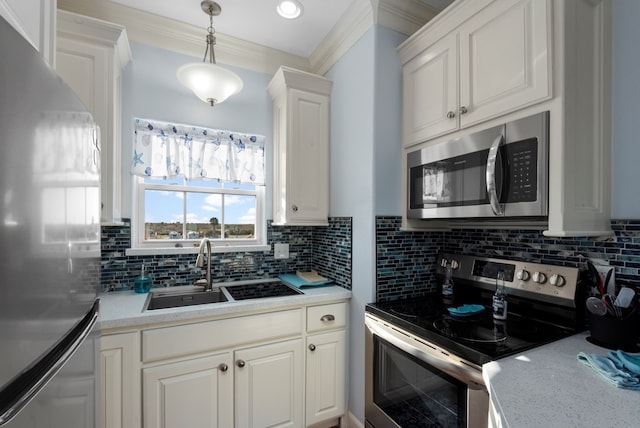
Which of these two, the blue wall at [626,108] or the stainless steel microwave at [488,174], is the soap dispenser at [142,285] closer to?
the stainless steel microwave at [488,174]

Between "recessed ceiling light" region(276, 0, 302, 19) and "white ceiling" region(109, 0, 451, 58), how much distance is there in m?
0.04

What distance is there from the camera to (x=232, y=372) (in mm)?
1590

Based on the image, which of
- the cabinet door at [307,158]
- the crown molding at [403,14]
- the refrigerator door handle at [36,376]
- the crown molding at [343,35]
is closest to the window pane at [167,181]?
the cabinet door at [307,158]

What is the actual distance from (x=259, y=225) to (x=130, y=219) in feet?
2.85

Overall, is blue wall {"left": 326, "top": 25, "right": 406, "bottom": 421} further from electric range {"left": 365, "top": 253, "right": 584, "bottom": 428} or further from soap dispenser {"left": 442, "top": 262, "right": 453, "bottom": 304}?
soap dispenser {"left": 442, "top": 262, "right": 453, "bottom": 304}

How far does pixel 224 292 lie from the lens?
6.19 ft

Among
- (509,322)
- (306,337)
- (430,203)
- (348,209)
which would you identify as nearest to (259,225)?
(348,209)

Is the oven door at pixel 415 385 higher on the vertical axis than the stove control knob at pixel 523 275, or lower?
lower

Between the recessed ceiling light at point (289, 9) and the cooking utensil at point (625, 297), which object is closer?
the cooking utensil at point (625, 297)

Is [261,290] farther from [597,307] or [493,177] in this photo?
[597,307]

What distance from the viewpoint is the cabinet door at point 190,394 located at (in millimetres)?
1432

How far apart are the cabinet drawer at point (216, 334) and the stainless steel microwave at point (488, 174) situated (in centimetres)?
96

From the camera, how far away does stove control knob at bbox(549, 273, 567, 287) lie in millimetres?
1298

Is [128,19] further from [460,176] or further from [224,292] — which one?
[460,176]
